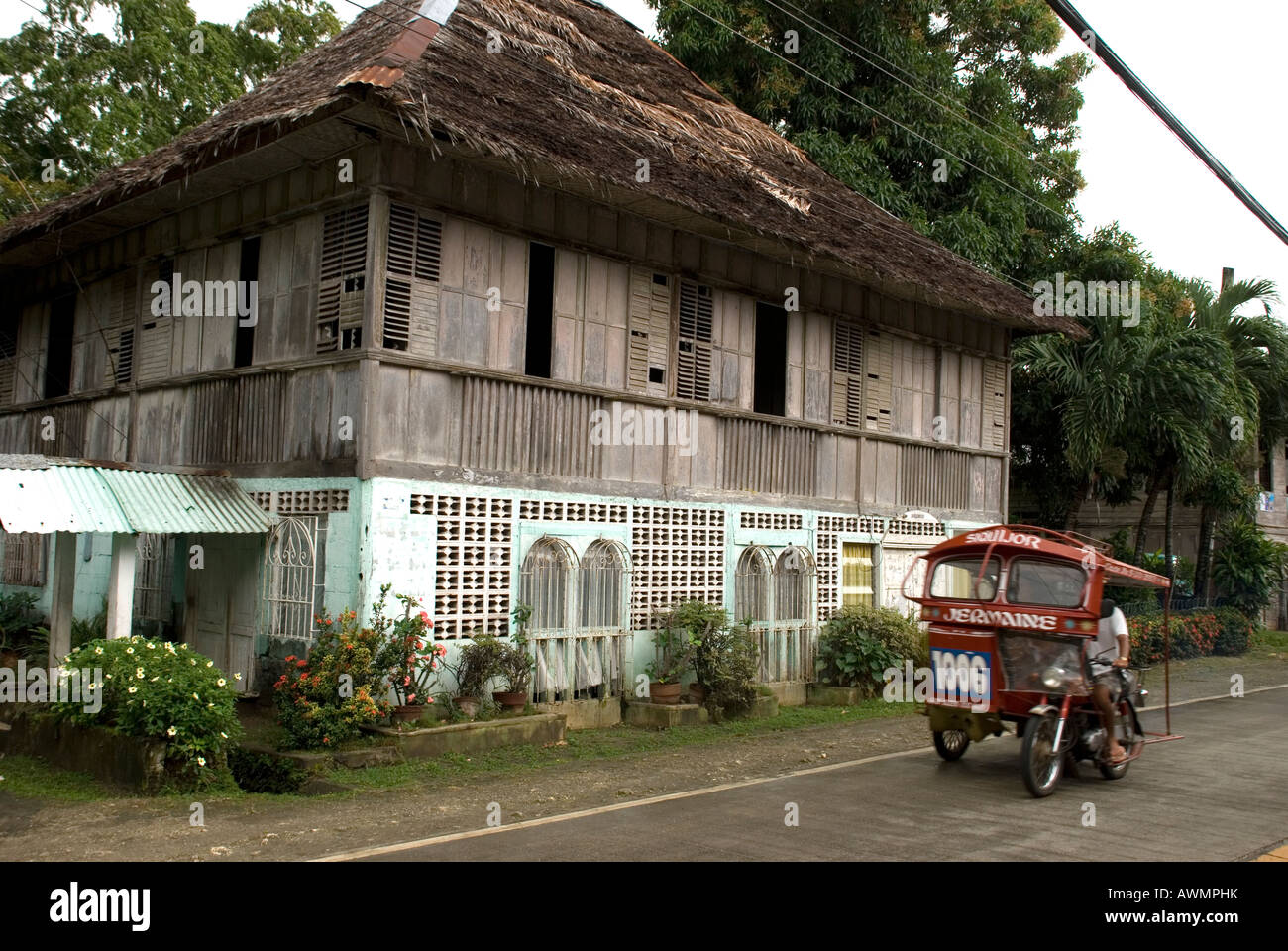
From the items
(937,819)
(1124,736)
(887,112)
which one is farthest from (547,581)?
(887,112)

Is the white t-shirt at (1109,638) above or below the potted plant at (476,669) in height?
above

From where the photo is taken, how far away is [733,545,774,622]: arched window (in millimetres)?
14055

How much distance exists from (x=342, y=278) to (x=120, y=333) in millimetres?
5114

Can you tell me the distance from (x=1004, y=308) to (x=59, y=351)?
13.8 m

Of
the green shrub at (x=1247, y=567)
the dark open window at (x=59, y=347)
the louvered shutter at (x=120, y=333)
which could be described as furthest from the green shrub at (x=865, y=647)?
the green shrub at (x=1247, y=567)

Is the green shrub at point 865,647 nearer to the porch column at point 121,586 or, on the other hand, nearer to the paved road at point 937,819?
the paved road at point 937,819

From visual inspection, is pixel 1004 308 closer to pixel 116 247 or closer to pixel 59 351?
pixel 116 247

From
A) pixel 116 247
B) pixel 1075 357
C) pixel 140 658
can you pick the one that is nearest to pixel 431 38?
pixel 116 247

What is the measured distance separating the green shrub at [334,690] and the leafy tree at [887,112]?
50.6ft

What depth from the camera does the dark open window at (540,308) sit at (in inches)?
473

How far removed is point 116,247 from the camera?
47.4ft

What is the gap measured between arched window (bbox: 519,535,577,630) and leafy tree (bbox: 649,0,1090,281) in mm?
12875

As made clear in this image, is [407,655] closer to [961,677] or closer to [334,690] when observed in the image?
[334,690]

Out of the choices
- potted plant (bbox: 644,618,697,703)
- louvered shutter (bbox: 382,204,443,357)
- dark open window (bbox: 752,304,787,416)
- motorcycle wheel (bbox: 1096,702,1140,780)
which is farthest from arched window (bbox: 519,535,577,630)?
Answer: motorcycle wheel (bbox: 1096,702,1140,780)
